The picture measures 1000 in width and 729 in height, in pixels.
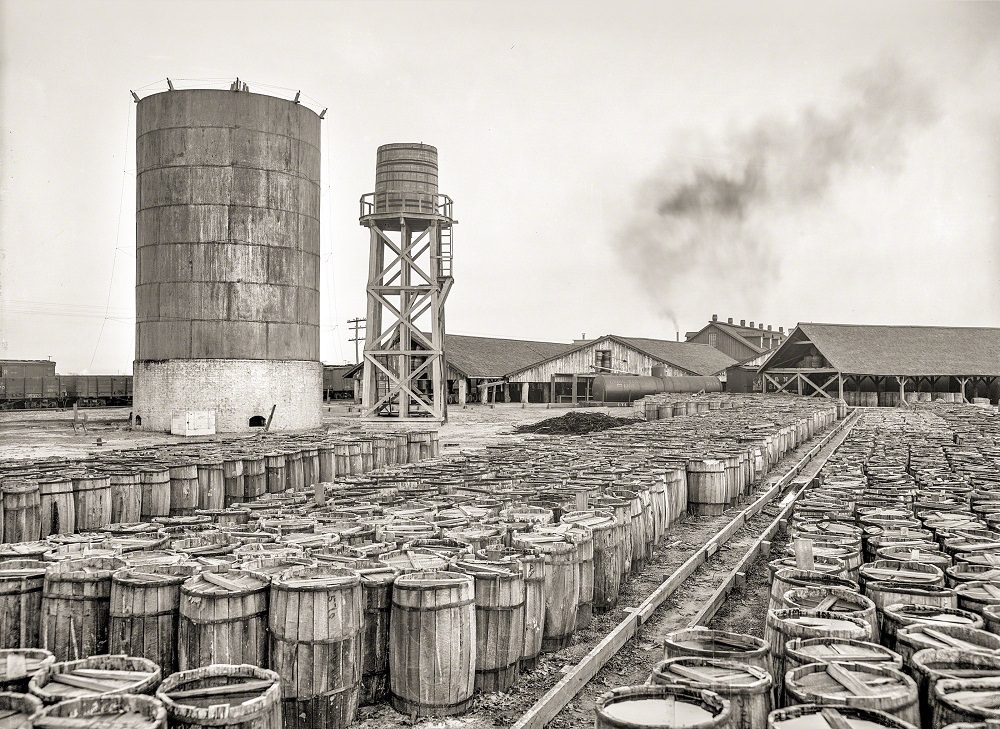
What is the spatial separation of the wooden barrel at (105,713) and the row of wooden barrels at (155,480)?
23.4 feet

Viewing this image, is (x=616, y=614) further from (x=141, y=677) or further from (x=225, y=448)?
(x=225, y=448)

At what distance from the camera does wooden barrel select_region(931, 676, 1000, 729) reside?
393 centimetres

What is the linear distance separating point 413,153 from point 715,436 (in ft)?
76.9

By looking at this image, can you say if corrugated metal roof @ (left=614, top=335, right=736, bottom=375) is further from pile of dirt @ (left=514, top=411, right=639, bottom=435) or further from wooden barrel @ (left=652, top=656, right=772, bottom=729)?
wooden barrel @ (left=652, top=656, right=772, bottom=729)

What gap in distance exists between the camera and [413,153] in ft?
126

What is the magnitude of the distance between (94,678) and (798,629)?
4089mm

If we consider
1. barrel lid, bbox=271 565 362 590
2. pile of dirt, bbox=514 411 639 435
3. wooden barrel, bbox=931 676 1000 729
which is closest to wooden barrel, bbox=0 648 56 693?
barrel lid, bbox=271 565 362 590

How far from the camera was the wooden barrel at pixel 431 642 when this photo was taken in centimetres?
600

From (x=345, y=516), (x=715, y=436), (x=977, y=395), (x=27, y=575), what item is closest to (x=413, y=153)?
(x=715, y=436)

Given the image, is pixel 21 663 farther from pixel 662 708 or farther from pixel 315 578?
pixel 662 708

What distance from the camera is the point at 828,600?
19.3 feet

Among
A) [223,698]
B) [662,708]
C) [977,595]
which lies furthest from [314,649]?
[977,595]

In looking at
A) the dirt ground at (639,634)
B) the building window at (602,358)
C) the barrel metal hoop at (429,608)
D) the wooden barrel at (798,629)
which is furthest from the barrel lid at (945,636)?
the building window at (602,358)

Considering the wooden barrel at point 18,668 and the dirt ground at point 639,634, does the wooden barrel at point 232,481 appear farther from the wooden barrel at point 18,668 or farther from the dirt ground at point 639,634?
the wooden barrel at point 18,668
